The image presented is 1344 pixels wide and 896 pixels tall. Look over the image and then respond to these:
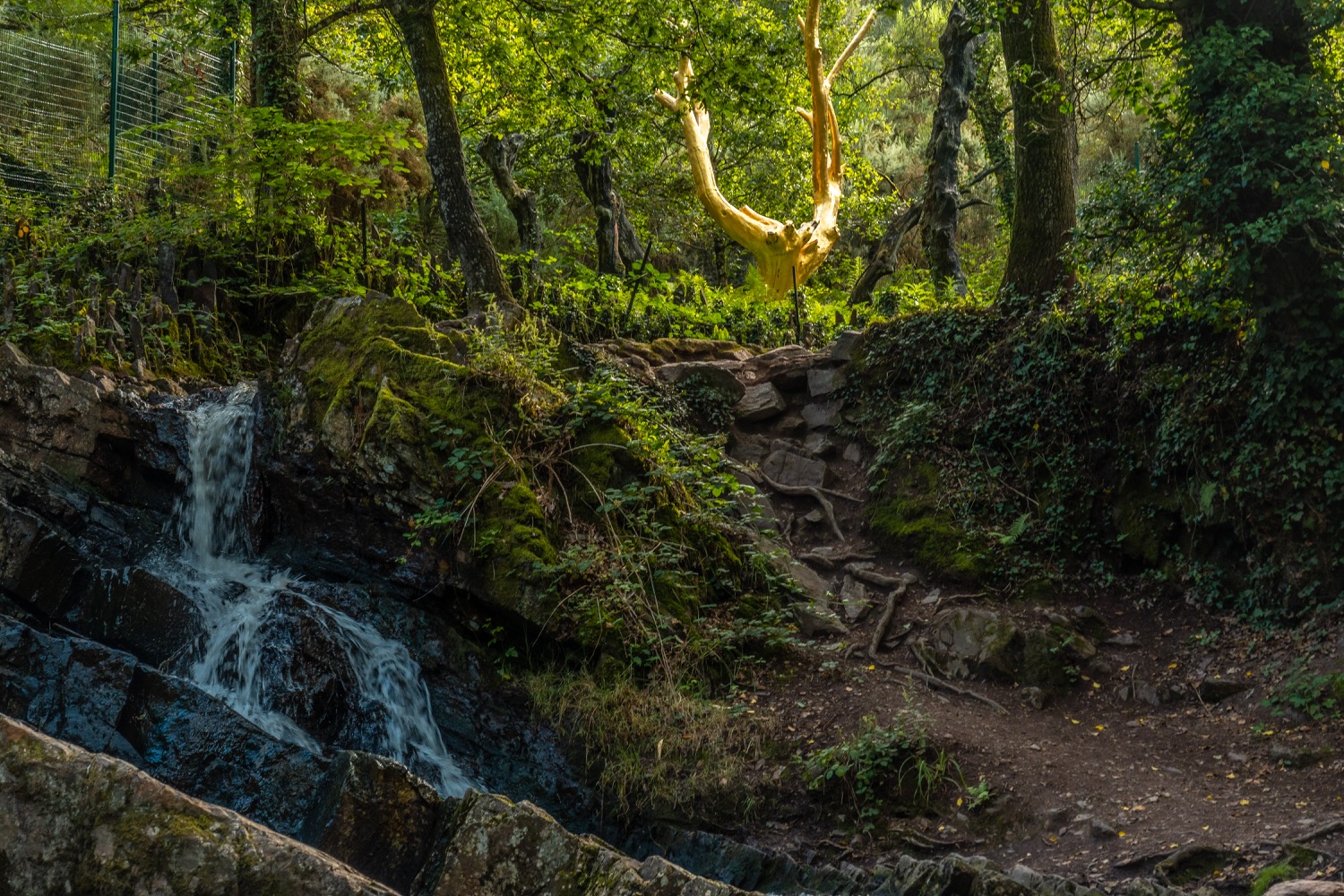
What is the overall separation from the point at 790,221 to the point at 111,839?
17963mm

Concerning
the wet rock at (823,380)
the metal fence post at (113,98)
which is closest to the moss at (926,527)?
the wet rock at (823,380)

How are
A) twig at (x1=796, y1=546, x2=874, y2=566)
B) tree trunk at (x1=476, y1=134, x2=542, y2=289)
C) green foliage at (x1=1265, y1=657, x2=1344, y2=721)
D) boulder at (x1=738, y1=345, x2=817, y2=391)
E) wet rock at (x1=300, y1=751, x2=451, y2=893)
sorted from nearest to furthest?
wet rock at (x1=300, y1=751, x2=451, y2=893) < green foliage at (x1=1265, y1=657, x2=1344, y2=721) < twig at (x1=796, y1=546, x2=874, y2=566) < boulder at (x1=738, y1=345, x2=817, y2=391) < tree trunk at (x1=476, y1=134, x2=542, y2=289)

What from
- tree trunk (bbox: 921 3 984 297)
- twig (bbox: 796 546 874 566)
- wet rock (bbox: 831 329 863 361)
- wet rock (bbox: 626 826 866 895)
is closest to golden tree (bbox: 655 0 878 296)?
tree trunk (bbox: 921 3 984 297)

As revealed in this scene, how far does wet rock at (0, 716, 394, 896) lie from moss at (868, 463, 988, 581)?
7.58 m

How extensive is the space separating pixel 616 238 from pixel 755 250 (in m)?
3.85

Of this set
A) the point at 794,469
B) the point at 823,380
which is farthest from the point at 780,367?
the point at 794,469

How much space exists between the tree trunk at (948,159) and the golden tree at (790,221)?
3735 mm

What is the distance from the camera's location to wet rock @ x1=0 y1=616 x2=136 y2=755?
6254 mm

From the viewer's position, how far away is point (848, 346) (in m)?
12.9

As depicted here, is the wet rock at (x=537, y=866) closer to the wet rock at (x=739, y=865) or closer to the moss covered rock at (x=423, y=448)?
the wet rock at (x=739, y=865)

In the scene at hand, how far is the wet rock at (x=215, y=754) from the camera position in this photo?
6.15 meters

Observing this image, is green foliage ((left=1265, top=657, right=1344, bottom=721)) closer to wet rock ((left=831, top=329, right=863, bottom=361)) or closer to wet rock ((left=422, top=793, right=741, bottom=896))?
wet rock ((left=422, top=793, right=741, bottom=896))

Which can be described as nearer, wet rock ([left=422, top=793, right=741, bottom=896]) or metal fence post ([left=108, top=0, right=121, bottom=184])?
wet rock ([left=422, top=793, right=741, bottom=896])

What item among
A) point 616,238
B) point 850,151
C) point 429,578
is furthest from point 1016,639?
point 850,151
